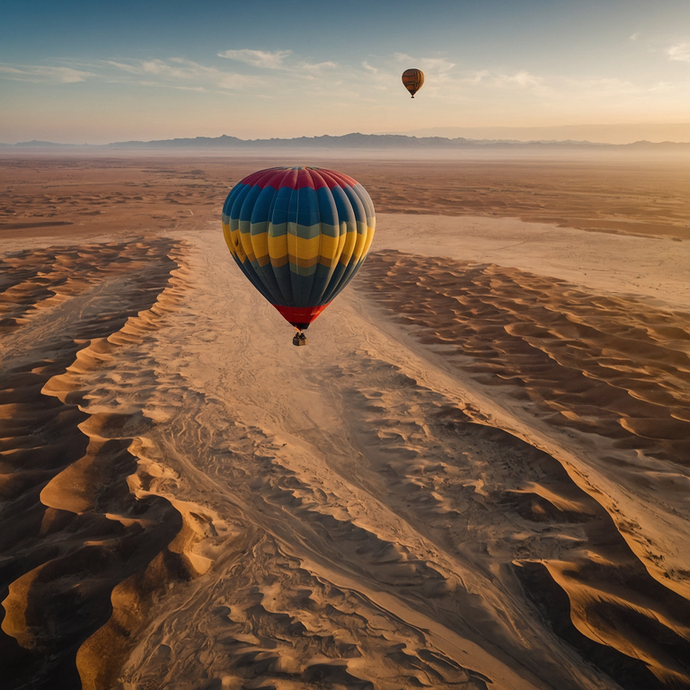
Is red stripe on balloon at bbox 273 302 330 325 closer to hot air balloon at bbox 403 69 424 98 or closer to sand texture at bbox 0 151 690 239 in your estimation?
sand texture at bbox 0 151 690 239

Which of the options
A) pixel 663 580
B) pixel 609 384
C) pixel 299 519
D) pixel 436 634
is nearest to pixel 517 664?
pixel 436 634

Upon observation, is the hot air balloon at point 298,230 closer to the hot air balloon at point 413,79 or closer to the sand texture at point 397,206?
the sand texture at point 397,206

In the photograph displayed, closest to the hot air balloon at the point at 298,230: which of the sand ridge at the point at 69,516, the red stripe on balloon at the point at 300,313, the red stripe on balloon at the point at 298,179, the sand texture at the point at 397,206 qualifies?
the red stripe on balloon at the point at 298,179

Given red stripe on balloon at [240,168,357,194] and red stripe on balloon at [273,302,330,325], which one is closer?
red stripe on balloon at [240,168,357,194]

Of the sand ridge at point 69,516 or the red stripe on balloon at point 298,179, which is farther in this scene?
the red stripe on balloon at point 298,179

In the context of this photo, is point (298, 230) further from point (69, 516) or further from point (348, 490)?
point (69, 516)

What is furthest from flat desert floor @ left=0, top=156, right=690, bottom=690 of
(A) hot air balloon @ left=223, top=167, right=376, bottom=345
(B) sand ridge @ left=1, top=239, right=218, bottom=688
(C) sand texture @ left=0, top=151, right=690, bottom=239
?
(C) sand texture @ left=0, top=151, right=690, bottom=239

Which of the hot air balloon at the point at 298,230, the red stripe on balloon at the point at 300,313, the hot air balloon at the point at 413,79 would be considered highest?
the hot air balloon at the point at 413,79

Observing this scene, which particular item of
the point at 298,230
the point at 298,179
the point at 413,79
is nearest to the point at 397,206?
the point at 413,79
